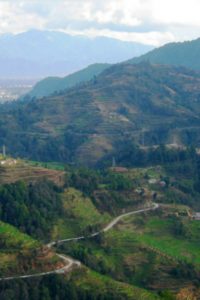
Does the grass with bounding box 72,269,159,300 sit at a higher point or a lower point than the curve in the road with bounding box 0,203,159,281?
lower

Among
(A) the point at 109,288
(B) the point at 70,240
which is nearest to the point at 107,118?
(B) the point at 70,240

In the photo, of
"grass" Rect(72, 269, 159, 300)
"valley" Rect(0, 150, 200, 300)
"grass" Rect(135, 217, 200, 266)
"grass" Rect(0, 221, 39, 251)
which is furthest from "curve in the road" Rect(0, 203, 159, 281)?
"grass" Rect(135, 217, 200, 266)

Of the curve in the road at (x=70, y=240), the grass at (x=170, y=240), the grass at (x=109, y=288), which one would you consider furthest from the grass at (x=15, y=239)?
the grass at (x=170, y=240)

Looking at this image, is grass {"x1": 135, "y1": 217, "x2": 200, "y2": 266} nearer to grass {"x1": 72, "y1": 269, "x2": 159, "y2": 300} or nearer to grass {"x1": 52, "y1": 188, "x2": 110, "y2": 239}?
grass {"x1": 52, "y1": 188, "x2": 110, "y2": 239}

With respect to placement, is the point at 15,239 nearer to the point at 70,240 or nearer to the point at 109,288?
the point at 70,240

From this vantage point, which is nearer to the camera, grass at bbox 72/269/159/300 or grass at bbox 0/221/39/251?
grass at bbox 72/269/159/300

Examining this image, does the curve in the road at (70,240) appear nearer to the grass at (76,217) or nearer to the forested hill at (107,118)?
the grass at (76,217)

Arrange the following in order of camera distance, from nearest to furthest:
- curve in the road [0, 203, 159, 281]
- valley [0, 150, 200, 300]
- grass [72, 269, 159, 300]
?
grass [72, 269, 159, 300] → curve in the road [0, 203, 159, 281] → valley [0, 150, 200, 300]

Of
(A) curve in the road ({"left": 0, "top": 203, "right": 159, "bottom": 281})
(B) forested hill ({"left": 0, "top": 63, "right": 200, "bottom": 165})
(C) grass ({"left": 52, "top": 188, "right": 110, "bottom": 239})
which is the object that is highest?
(B) forested hill ({"left": 0, "top": 63, "right": 200, "bottom": 165})

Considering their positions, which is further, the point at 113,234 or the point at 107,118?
the point at 107,118
